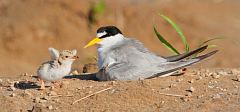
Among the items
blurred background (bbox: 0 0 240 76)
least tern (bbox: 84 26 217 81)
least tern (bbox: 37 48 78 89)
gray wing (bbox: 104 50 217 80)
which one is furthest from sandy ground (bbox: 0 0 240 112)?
least tern (bbox: 37 48 78 89)

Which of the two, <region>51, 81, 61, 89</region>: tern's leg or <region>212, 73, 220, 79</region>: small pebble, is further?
<region>212, 73, 220, 79</region>: small pebble

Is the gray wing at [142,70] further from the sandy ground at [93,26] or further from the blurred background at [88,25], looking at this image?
the blurred background at [88,25]

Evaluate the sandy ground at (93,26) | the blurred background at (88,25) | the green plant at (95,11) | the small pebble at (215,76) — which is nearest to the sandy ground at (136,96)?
the small pebble at (215,76)

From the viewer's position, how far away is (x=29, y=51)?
1439 centimetres

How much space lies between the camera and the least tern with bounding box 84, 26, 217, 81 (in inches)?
295

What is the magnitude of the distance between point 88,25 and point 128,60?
24.4 ft

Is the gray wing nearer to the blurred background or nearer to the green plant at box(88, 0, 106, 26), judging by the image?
the blurred background

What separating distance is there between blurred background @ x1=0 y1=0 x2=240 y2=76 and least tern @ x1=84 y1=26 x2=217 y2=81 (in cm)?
591

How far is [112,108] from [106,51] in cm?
120

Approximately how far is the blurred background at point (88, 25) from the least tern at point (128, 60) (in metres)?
5.91

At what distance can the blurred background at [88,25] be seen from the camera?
14.3 m

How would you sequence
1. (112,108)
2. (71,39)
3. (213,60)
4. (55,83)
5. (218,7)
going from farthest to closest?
(218,7) < (71,39) < (213,60) < (55,83) < (112,108)

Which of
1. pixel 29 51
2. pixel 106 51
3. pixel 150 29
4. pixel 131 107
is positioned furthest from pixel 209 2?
pixel 131 107

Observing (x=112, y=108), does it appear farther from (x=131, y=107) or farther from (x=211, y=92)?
(x=211, y=92)
